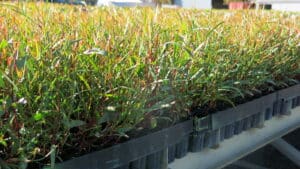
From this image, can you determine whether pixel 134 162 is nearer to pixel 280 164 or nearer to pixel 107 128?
pixel 107 128

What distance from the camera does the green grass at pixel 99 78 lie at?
3.11 feet

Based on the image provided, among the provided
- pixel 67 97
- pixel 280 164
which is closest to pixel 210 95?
pixel 67 97

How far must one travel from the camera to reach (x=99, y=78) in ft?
3.61

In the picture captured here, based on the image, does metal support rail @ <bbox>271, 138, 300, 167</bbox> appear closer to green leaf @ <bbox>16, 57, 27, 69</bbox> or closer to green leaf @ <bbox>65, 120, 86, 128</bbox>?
green leaf @ <bbox>65, 120, 86, 128</bbox>

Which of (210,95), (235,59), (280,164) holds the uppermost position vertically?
(235,59)

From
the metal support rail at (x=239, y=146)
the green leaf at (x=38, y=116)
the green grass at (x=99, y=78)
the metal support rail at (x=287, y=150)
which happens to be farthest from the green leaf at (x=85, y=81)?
the metal support rail at (x=287, y=150)

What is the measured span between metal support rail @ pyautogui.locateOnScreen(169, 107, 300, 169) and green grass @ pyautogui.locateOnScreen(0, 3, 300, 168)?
0.17 metres

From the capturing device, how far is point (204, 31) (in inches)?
65.4

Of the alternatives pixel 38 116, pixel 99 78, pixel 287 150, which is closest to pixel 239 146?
pixel 287 150

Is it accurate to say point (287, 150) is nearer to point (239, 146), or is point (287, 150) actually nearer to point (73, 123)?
point (239, 146)

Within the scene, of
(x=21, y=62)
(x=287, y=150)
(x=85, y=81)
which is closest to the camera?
(x=21, y=62)

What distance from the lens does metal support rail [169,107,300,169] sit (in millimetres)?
1460

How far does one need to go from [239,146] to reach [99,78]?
794 mm

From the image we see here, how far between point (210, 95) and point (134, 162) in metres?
0.43
